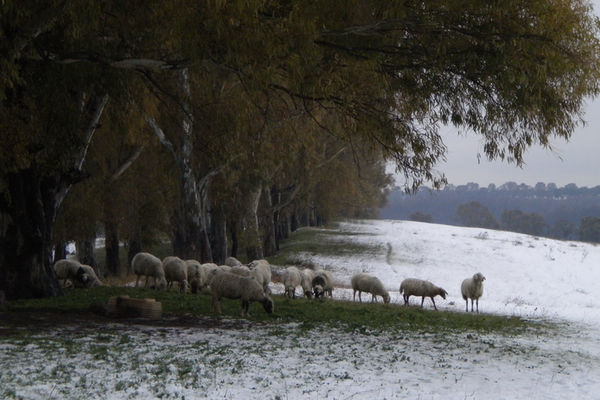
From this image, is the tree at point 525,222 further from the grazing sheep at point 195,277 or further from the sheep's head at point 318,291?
the grazing sheep at point 195,277

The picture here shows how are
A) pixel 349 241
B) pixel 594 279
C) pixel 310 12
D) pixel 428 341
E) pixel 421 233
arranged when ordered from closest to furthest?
pixel 310 12
pixel 428 341
pixel 594 279
pixel 349 241
pixel 421 233

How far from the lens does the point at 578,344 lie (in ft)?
40.9

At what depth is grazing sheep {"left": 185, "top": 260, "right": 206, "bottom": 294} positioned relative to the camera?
18422 millimetres

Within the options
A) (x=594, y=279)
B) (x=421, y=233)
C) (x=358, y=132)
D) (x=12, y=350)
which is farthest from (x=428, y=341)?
(x=421, y=233)

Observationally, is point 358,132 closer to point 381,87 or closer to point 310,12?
point 381,87

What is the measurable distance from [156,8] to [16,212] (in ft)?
21.4

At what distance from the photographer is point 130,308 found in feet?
Answer: 41.2

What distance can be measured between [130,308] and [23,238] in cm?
396

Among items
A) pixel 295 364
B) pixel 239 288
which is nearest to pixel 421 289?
pixel 239 288

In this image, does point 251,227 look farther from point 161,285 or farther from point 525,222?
point 525,222

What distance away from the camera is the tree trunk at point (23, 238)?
48.6ft

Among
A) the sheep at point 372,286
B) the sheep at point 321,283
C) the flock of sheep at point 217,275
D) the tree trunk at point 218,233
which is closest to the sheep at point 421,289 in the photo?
the flock of sheep at point 217,275

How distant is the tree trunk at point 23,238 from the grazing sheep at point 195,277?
163 inches

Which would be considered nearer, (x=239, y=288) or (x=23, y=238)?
(x=239, y=288)
